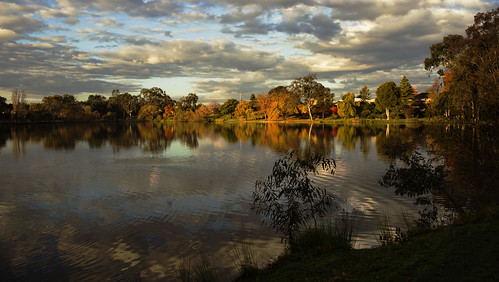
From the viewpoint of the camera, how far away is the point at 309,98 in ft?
333

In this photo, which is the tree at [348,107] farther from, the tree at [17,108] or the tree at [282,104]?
the tree at [17,108]

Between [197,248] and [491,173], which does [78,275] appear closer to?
[197,248]

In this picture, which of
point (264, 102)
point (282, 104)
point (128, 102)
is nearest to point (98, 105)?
point (128, 102)

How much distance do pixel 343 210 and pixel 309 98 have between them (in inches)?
3639

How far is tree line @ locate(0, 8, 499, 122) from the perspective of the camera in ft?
135

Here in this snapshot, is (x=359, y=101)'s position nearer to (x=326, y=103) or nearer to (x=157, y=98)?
(x=326, y=103)

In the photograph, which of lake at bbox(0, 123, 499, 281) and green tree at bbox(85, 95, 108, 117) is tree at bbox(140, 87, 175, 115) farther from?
lake at bbox(0, 123, 499, 281)

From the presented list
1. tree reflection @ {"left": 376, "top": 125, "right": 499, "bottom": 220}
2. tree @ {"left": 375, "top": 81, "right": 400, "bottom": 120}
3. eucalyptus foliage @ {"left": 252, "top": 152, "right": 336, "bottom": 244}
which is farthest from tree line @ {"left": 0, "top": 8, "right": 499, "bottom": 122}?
eucalyptus foliage @ {"left": 252, "top": 152, "right": 336, "bottom": 244}

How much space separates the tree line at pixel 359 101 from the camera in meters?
41.0

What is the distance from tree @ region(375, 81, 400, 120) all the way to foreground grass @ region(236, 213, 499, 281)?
86.2 metres

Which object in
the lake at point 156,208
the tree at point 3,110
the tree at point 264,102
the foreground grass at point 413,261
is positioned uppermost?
the tree at point 264,102

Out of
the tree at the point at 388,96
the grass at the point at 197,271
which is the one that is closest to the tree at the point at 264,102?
the tree at the point at 388,96

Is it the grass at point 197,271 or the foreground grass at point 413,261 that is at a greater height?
the foreground grass at point 413,261

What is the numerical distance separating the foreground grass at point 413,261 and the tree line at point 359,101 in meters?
36.2
